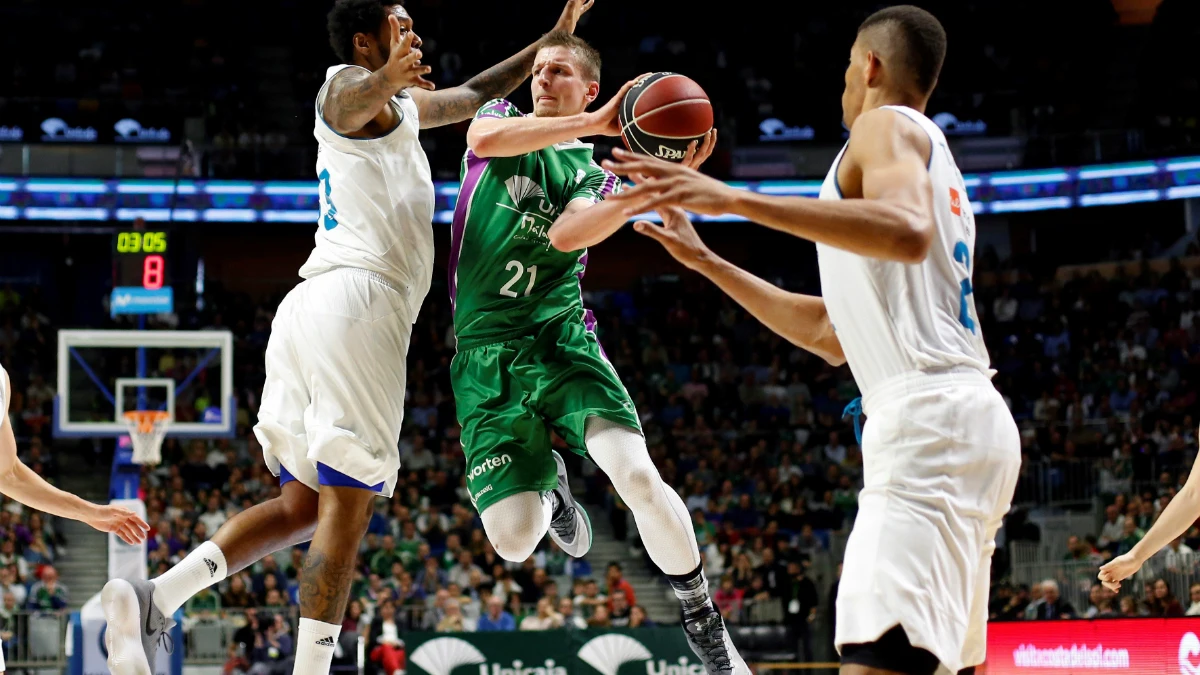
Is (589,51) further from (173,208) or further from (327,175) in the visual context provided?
(173,208)

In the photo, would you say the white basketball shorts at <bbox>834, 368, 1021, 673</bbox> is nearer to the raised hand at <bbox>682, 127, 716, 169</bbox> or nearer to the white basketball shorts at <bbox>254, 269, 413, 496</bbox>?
the raised hand at <bbox>682, 127, 716, 169</bbox>

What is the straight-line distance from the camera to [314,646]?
4645 mm

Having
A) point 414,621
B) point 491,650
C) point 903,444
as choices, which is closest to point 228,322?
point 414,621

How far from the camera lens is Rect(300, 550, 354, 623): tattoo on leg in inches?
185

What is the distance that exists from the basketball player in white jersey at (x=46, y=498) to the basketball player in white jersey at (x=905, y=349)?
288 centimetres

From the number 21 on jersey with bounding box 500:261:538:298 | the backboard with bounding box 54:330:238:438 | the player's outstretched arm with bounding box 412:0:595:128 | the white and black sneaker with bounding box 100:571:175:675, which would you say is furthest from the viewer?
the backboard with bounding box 54:330:238:438

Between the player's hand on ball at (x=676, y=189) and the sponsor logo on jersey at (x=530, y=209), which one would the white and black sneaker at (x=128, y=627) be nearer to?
the sponsor logo on jersey at (x=530, y=209)

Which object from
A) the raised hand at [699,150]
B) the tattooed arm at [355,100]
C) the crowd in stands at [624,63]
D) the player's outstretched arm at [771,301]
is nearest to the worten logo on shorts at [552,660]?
the tattooed arm at [355,100]

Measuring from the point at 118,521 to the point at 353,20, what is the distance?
87.7 inches

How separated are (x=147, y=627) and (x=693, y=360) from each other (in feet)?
54.7

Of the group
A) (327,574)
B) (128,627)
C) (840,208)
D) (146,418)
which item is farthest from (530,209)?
(146,418)

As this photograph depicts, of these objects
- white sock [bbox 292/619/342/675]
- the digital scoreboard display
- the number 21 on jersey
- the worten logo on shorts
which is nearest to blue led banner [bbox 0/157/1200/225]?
the digital scoreboard display

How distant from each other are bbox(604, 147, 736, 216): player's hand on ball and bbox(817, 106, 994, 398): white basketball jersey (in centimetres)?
46

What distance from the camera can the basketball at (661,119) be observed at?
4715 mm
